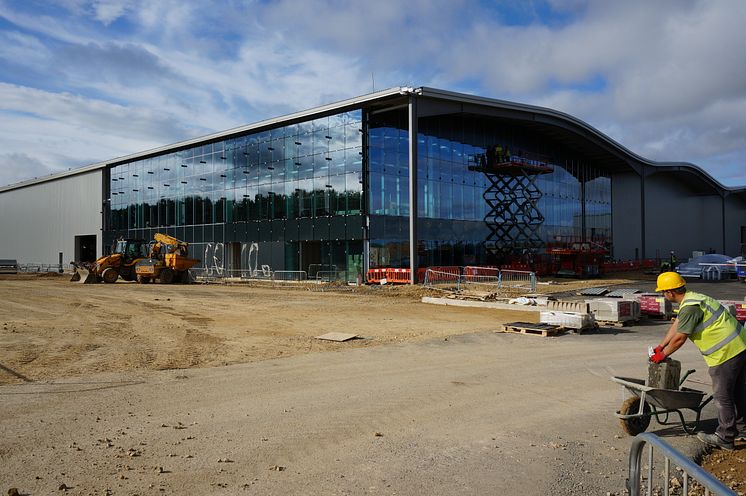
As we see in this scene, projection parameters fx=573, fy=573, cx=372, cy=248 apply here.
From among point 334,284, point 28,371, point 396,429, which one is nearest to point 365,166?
point 334,284

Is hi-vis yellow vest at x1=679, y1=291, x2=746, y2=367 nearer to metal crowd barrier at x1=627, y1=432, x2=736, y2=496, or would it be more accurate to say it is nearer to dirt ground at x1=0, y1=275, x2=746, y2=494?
dirt ground at x1=0, y1=275, x2=746, y2=494

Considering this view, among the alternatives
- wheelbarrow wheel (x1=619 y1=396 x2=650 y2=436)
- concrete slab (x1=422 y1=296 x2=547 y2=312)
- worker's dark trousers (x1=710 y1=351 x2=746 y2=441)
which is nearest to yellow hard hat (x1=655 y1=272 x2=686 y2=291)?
worker's dark trousers (x1=710 y1=351 x2=746 y2=441)

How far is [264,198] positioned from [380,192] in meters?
10.6

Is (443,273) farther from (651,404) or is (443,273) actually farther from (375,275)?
(651,404)

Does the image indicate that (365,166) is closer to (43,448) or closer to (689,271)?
(689,271)

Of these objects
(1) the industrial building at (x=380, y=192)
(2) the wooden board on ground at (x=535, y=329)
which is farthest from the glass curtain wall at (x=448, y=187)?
(2) the wooden board on ground at (x=535, y=329)

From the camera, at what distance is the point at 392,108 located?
34656mm

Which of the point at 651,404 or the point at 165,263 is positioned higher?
the point at 165,263

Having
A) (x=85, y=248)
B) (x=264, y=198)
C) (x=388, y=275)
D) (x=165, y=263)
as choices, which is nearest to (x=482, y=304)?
(x=388, y=275)

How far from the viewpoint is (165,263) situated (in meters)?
37.3

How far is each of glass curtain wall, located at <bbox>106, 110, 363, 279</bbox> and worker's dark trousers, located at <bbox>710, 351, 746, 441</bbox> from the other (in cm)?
2914

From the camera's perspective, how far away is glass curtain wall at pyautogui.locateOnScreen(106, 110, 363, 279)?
36.1 m

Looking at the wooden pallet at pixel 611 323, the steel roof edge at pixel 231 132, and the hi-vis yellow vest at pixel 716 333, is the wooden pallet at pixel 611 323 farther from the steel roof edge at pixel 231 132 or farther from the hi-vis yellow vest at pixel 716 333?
the steel roof edge at pixel 231 132

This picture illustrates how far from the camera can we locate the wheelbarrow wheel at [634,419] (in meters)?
6.67
